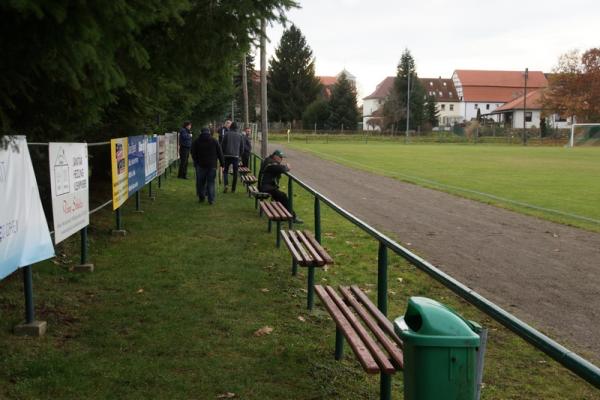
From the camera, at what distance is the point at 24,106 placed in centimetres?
478

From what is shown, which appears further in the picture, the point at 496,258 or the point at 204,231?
the point at 204,231

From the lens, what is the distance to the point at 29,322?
16.7 ft

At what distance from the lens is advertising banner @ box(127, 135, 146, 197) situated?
998 centimetres

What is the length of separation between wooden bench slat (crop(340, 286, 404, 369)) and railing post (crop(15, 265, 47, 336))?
257cm

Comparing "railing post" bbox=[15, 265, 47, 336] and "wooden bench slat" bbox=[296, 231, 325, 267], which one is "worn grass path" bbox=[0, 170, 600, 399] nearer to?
"railing post" bbox=[15, 265, 47, 336]

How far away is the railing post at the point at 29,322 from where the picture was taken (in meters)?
5.01

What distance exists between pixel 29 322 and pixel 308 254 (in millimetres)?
2570

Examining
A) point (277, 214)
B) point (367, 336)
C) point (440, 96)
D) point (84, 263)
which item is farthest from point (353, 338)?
point (440, 96)

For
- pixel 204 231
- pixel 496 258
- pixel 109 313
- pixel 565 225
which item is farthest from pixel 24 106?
pixel 565 225

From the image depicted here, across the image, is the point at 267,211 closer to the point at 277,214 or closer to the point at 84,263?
the point at 277,214

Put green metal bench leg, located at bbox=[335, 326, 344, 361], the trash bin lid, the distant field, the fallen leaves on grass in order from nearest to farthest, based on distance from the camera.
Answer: the trash bin lid
green metal bench leg, located at bbox=[335, 326, 344, 361]
the fallen leaves on grass
the distant field

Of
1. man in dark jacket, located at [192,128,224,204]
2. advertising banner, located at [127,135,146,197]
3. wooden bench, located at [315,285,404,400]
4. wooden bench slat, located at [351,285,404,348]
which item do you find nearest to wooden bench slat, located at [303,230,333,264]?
wooden bench, located at [315,285,404,400]

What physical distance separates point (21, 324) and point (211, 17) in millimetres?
3042

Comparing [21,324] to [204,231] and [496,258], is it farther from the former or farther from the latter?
[496,258]
